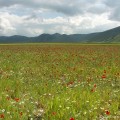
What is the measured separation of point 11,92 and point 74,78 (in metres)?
4.61

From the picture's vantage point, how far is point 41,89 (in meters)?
12.9

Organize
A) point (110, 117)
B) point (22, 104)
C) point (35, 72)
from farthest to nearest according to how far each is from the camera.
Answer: point (35, 72), point (22, 104), point (110, 117)

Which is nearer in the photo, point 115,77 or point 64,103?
point 64,103

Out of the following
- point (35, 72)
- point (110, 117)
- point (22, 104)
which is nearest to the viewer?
point (110, 117)

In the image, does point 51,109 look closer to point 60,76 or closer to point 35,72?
point 60,76

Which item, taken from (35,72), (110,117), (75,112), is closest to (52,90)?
(75,112)

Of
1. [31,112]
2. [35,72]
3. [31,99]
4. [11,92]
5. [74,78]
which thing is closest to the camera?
[31,112]

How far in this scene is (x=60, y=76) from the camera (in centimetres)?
1705

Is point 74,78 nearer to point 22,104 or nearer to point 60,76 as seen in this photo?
point 60,76

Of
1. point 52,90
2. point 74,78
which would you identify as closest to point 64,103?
point 52,90

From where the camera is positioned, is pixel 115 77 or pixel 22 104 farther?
pixel 115 77

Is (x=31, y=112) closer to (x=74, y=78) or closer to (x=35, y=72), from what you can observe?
(x=74, y=78)

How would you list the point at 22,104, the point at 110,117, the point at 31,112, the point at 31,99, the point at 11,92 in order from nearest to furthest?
the point at 110,117
the point at 31,112
the point at 22,104
the point at 31,99
the point at 11,92

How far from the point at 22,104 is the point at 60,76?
7154 millimetres
